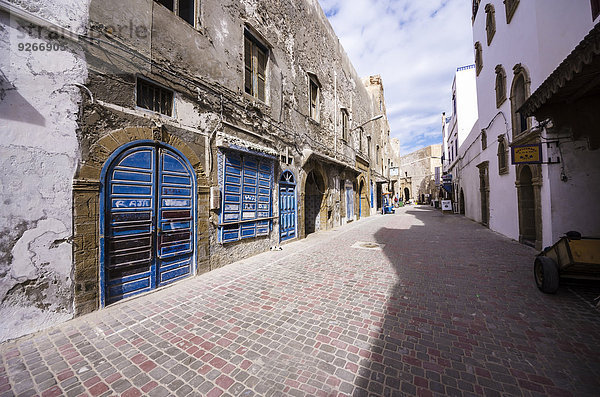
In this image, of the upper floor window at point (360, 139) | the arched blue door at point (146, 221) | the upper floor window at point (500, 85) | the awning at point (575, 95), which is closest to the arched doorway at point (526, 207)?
the awning at point (575, 95)

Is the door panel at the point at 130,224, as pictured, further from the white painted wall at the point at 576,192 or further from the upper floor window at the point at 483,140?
the upper floor window at the point at 483,140

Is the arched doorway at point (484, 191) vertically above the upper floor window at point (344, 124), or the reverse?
the upper floor window at point (344, 124)

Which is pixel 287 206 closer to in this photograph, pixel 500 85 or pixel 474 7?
pixel 500 85

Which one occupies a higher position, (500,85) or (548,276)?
(500,85)

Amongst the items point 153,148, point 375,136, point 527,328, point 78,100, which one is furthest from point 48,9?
point 375,136

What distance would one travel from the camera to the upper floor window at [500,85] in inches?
361

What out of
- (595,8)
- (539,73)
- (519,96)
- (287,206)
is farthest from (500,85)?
(287,206)

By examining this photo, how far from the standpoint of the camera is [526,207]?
805cm

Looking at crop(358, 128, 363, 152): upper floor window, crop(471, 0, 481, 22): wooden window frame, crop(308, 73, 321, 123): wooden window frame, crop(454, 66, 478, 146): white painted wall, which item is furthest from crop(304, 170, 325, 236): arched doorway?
crop(454, 66, 478, 146): white painted wall

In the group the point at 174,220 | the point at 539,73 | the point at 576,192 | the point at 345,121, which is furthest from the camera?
the point at 345,121

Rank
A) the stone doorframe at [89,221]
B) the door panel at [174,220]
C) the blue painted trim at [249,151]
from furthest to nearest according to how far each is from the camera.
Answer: the blue painted trim at [249,151] → the door panel at [174,220] → the stone doorframe at [89,221]

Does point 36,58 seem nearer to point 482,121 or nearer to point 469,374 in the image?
point 469,374

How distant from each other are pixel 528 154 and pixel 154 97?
955 cm

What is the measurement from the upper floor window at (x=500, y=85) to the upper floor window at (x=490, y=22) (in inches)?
87.4
